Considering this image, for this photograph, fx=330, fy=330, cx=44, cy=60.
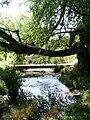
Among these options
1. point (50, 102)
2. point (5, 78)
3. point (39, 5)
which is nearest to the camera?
point (50, 102)

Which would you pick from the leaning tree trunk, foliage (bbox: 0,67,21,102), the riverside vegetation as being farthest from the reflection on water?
the leaning tree trunk

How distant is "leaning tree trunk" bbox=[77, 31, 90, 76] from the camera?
70.2 feet

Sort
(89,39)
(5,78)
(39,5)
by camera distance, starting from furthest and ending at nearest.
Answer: (89,39)
(5,78)
(39,5)

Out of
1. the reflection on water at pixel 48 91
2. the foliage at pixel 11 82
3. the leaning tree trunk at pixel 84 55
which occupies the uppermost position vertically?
the leaning tree trunk at pixel 84 55

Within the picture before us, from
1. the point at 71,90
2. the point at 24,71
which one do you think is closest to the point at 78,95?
the point at 71,90

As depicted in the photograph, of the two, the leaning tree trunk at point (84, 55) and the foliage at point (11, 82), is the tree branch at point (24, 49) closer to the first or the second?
the leaning tree trunk at point (84, 55)

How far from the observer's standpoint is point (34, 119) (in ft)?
33.3

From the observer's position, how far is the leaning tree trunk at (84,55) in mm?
21391

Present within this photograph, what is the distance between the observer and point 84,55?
22297mm

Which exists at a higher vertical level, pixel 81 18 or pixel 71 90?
pixel 81 18

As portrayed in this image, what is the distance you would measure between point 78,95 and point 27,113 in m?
5.65

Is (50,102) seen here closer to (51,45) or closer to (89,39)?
(51,45)

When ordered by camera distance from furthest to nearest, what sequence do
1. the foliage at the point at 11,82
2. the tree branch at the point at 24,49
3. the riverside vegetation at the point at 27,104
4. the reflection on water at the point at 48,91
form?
the tree branch at the point at 24,49, the foliage at the point at 11,82, the reflection on water at the point at 48,91, the riverside vegetation at the point at 27,104

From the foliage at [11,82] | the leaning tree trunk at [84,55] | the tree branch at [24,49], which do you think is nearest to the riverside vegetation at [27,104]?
the foliage at [11,82]
